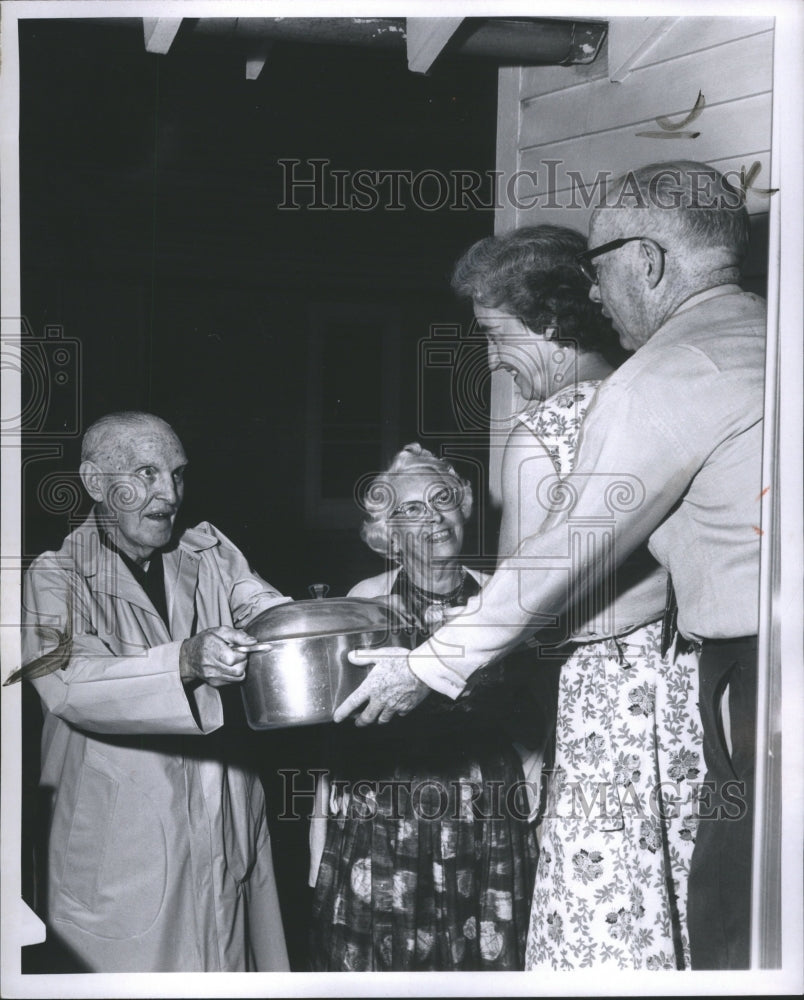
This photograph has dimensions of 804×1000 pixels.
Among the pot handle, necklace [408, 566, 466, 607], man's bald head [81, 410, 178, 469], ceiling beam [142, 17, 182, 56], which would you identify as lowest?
the pot handle

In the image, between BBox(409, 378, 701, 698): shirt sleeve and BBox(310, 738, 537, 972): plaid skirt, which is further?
BBox(310, 738, 537, 972): plaid skirt

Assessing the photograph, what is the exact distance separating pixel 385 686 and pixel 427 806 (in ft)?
0.85

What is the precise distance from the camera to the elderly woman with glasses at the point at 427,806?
1834 mm

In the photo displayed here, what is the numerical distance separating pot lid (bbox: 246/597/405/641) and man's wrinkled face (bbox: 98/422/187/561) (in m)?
0.26

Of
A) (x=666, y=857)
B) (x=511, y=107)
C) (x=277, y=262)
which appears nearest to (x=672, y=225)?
(x=511, y=107)

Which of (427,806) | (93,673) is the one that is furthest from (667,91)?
(93,673)

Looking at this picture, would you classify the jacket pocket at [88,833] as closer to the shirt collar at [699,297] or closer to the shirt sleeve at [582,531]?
the shirt sleeve at [582,531]

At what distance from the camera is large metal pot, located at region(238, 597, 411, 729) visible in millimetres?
1776

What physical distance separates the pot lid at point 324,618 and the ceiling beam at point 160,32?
1052 millimetres

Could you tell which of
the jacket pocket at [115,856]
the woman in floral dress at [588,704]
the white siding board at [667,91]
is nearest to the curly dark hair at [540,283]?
the woman in floral dress at [588,704]

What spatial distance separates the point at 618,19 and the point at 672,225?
436mm

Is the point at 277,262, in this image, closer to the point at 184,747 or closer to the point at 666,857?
the point at 184,747

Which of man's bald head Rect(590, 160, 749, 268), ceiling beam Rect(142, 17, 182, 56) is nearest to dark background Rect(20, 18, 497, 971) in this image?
ceiling beam Rect(142, 17, 182, 56)

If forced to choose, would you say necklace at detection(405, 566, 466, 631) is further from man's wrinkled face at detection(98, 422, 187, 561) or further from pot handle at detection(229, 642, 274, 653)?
man's wrinkled face at detection(98, 422, 187, 561)
